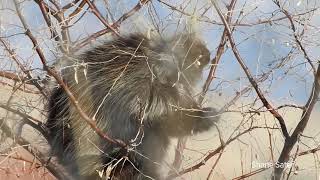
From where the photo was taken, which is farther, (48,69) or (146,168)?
(146,168)

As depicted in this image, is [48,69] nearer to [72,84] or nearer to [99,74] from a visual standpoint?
[72,84]

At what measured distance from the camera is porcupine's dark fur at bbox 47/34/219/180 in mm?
1925

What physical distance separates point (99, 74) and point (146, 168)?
41 cm

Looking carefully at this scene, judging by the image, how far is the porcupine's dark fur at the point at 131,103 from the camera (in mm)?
1925

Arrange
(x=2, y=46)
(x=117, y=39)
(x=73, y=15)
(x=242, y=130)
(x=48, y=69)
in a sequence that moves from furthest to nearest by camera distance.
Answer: (x=117, y=39) < (x=73, y=15) < (x=2, y=46) < (x=242, y=130) < (x=48, y=69)

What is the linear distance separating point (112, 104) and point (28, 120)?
31 centimetres

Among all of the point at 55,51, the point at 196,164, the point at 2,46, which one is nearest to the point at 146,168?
the point at 196,164

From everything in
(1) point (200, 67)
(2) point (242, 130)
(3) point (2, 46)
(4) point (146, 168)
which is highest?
Answer: (1) point (200, 67)

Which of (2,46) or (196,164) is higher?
(2,46)

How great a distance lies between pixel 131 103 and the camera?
2088mm

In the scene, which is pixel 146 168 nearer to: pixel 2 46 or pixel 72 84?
pixel 72 84

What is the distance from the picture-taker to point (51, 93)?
2.10m

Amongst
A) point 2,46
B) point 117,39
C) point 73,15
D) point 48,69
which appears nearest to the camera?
point 48,69

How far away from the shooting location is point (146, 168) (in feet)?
6.26
